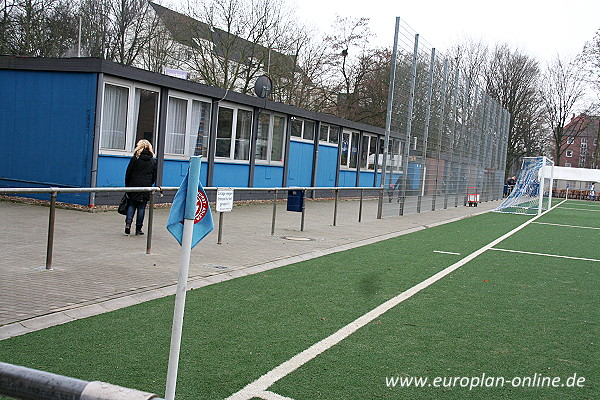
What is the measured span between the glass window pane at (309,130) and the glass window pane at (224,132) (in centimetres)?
529

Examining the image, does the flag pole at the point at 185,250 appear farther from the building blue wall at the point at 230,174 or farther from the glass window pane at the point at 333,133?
the glass window pane at the point at 333,133

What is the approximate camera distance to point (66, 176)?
1528 centimetres

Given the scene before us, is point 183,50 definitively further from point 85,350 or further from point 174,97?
point 85,350

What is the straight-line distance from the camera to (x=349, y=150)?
2920 centimetres

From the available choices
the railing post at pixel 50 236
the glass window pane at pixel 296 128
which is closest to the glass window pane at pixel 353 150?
the glass window pane at pixel 296 128

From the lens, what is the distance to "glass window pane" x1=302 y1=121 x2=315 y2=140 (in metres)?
25.1

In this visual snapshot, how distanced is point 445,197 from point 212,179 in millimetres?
11278

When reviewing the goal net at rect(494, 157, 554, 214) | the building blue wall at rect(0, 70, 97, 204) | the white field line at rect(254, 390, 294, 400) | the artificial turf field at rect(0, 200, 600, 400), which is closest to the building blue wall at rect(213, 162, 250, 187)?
the building blue wall at rect(0, 70, 97, 204)

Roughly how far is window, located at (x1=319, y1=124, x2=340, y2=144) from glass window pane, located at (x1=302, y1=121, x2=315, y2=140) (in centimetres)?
53

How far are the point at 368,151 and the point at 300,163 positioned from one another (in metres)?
7.43

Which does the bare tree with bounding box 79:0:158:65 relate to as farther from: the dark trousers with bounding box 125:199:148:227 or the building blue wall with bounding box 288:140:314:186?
the dark trousers with bounding box 125:199:148:227

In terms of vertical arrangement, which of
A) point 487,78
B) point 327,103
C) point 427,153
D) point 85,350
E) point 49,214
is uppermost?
point 487,78

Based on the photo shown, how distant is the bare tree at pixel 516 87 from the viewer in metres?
55.9

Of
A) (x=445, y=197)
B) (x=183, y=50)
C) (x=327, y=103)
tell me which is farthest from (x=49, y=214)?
(x=327, y=103)
